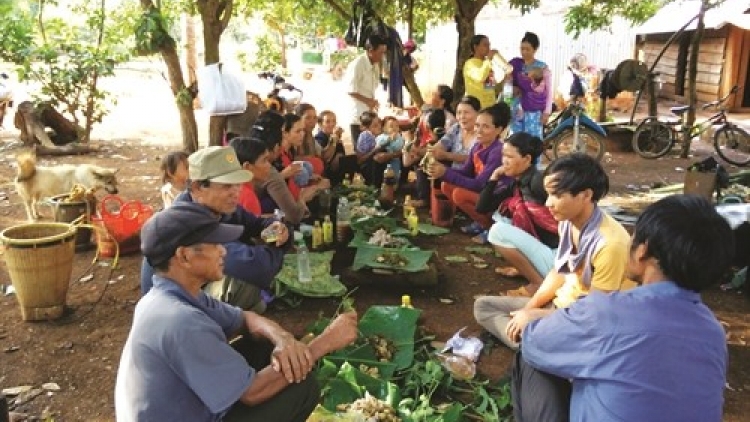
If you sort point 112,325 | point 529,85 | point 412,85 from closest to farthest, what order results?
1. point 112,325
2. point 529,85
3. point 412,85

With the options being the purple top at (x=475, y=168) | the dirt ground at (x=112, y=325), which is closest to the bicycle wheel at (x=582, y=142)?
the purple top at (x=475, y=168)

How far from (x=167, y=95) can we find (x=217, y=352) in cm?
2004

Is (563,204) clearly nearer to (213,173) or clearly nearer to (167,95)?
(213,173)

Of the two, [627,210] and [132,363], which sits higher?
[132,363]

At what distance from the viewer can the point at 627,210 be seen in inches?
301

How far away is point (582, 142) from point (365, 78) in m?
4.14

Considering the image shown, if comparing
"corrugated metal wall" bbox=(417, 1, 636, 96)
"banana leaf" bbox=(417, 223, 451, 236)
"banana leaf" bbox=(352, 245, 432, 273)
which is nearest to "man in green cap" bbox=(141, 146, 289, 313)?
"banana leaf" bbox=(352, 245, 432, 273)

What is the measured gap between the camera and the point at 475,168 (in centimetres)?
640

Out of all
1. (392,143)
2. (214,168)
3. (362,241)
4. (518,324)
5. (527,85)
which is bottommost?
(362,241)

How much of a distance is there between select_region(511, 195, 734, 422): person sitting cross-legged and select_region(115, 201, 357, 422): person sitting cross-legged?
3.22ft

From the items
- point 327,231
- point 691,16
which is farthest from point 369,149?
point 691,16

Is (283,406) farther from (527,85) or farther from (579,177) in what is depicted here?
(527,85)

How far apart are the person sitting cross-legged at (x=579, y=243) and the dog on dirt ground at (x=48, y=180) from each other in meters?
5.10

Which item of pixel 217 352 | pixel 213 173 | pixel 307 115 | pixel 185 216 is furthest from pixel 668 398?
pixel 307 115
